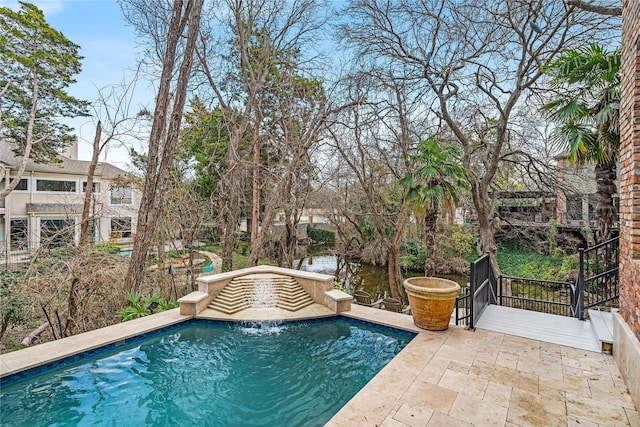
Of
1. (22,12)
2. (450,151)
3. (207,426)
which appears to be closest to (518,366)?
(207,426)

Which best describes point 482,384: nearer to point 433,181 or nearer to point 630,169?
point 630,169

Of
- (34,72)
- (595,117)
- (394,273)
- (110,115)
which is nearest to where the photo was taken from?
(595,117)

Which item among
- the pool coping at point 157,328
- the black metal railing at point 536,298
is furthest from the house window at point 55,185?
the black metal railing at point 536,298

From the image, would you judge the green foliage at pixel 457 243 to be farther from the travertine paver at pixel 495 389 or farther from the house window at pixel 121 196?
the house window at pixel 121 196

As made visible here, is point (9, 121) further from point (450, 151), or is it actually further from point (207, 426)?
point (450, 151)

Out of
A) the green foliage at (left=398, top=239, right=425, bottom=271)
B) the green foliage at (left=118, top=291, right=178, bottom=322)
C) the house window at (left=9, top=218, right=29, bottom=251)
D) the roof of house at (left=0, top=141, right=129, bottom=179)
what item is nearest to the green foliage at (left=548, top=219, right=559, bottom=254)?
the green foliage at (left=398, top=239, right=425, bottom=271)

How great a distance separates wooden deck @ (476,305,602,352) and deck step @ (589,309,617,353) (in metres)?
0.09

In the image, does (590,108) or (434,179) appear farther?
(434,179)

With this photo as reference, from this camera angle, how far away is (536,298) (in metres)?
11.3

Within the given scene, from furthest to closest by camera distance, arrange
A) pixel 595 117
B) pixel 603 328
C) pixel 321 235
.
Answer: pixel 321 235, pixel 595 117, pixel 603 328

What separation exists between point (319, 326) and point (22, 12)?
14.8 metres

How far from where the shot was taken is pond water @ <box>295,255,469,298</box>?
15164mm

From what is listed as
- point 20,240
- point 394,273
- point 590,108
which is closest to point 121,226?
point 20,240

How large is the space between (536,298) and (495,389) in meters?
9.82
